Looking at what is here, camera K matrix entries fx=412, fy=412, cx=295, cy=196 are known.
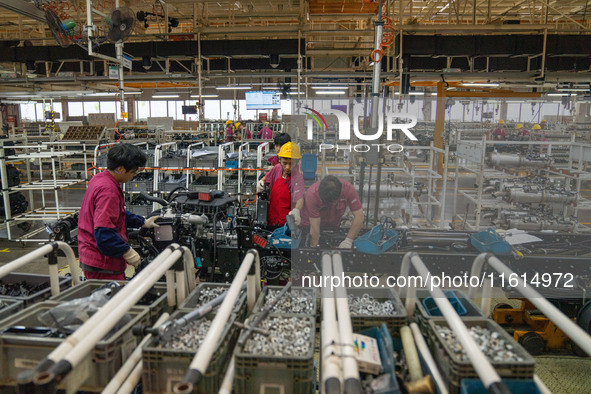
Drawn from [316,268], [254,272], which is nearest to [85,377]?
[254,272]

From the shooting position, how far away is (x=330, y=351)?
62.5 inches

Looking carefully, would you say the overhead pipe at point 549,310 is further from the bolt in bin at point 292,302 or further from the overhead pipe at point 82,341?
the overhead pipe at point 82,341

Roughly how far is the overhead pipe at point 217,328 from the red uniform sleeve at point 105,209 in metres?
1.22

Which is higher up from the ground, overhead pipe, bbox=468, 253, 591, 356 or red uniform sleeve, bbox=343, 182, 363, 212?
red uniform sleeve, bbox=343, 182, 363, 212

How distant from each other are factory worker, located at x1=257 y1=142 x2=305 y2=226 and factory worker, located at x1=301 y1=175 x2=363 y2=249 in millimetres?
173

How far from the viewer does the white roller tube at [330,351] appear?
1411 mm

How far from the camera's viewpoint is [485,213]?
7590 mm

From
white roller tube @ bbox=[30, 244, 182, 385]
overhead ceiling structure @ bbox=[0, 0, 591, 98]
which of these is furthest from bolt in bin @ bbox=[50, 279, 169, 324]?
overhead ceiling structure @ bbox=[0, 0, 591, 98]

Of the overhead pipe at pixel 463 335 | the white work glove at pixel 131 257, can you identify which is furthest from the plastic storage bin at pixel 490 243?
the white work glove at pixel 131 257

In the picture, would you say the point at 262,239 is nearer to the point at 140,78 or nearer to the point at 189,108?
the point at 140,78

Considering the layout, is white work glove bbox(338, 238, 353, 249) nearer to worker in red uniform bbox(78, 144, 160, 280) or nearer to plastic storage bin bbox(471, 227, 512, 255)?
plastic storage bin bbox(471, 227, 512, 255)

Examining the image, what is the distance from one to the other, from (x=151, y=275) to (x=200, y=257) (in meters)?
2.52

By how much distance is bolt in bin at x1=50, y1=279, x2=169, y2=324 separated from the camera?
221 centimetres

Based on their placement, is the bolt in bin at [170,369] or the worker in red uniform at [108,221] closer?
the bolt in bin at [170,369]
